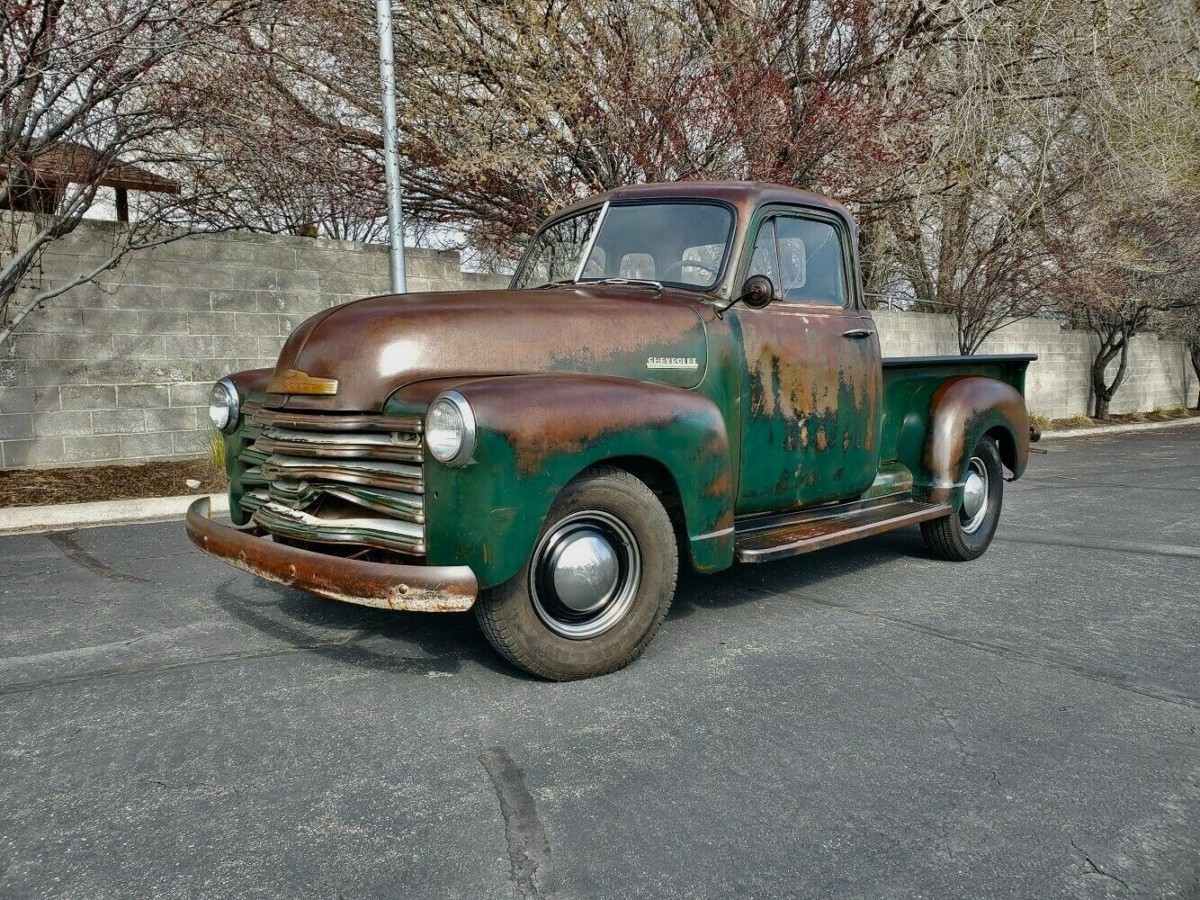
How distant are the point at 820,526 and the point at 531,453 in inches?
76.6

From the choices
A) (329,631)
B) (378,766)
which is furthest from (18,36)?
(378,766)

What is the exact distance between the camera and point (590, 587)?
3264 millimetres

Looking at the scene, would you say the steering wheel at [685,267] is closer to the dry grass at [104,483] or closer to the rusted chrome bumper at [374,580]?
the rusted chrome bumper at [374,580]

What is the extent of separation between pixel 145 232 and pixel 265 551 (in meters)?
5.85

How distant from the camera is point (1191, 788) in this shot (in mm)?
2482

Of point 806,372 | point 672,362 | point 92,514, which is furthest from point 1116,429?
point 92,514

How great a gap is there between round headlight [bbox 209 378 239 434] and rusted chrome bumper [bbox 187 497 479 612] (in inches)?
41.5

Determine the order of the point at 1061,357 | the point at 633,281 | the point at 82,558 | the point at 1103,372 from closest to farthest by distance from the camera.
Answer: the point at 633,281 < the point at 82,558 < the point at 1061,357 < the point at 1103,372

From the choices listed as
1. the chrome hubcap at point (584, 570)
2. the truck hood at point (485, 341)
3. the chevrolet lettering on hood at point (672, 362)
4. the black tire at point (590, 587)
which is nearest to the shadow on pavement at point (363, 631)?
the black tire at point (590, 587)

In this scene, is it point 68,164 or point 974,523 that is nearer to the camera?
point 974,523

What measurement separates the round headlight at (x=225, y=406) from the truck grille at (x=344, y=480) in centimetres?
57

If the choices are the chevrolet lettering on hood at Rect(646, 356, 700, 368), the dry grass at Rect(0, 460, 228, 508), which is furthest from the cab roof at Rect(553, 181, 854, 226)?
the dry grass at Rect(0, 460, 228, 508)

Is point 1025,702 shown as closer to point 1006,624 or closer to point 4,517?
point 1006,624

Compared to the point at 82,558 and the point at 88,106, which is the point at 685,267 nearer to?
the point at 82,558
